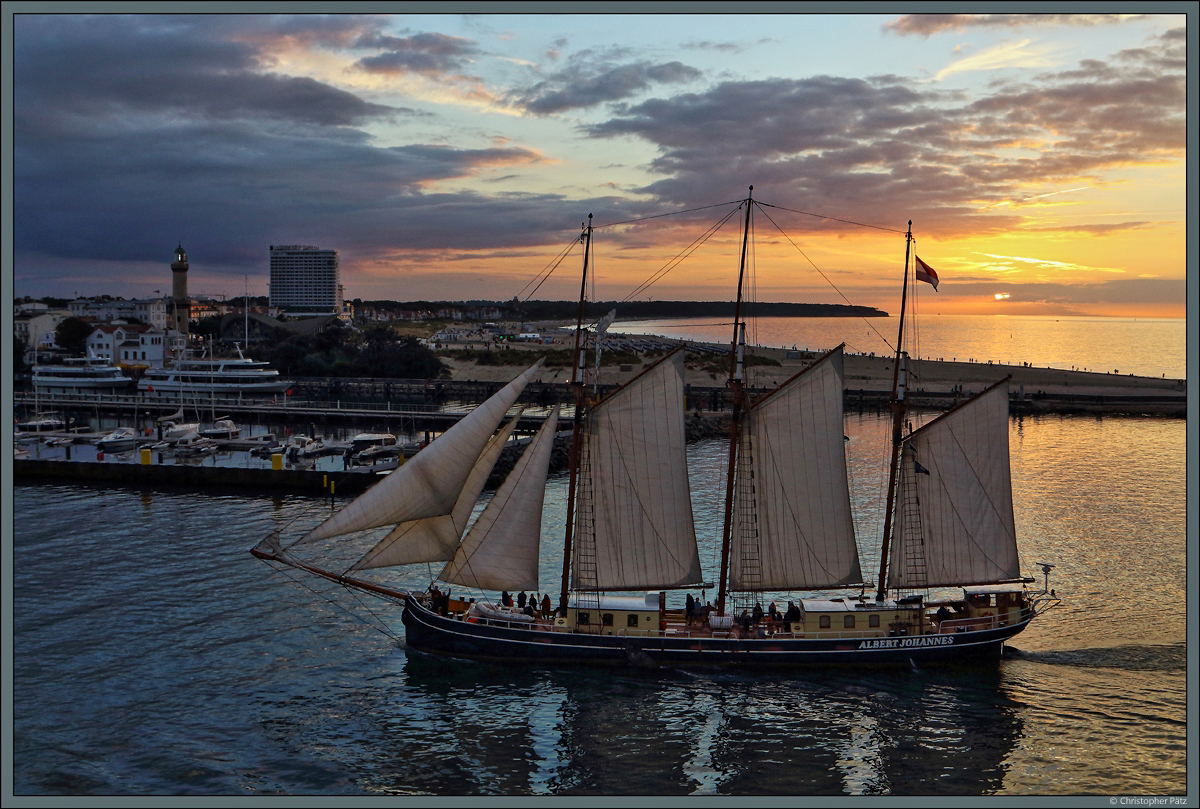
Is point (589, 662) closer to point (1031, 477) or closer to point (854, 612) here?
point (854, 612)

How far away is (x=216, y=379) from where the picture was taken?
104 meters

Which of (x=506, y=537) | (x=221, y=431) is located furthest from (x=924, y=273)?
(x=221, y=431)

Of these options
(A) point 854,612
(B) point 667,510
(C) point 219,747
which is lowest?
(C) point 219,747

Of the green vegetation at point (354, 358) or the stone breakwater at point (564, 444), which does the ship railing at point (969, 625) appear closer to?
the stone breakwater at point (564, 444)

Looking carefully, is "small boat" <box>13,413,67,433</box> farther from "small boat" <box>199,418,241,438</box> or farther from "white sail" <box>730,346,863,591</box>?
"white sail" <box>730,346,863,591</box>

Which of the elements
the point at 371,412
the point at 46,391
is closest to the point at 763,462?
the point at 371,412

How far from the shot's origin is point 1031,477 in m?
64.0

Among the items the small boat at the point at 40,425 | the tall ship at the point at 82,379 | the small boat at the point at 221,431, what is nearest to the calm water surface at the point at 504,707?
the small boat at the point at 221,431

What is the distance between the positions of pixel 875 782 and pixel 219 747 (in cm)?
1808

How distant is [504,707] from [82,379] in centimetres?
9656

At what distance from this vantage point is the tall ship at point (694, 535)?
32844 millimetres

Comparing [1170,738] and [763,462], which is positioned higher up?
[763,462]

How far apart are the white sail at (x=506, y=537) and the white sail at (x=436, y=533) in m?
0.52

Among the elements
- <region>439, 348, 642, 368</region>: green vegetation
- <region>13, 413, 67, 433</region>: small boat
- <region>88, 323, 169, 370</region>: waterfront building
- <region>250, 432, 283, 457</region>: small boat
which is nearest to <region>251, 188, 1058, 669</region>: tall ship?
<region>250, 432, 283, 457</region>: small boat
